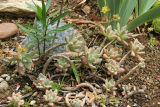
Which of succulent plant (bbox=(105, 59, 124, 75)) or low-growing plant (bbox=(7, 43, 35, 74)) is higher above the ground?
low-growing plant (bbox=(7, 43, 35, 74))

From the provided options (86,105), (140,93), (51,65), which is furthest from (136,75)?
(51,65)

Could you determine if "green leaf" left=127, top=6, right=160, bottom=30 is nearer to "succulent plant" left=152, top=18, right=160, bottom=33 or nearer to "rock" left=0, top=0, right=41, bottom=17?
"succulent plant" left=152, top=18, right=160, bottom=33

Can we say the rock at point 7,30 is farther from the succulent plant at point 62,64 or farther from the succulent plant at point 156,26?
the succulent plant at point 156,26

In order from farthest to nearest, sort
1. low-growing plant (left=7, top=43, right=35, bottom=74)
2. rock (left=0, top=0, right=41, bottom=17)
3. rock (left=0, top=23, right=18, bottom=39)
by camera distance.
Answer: rock (left=0, top=0, right=41, bottom=17) < rock (left=0, top=23, right=18, bottom=39) < low-growing plant (left=7, top=43, right=35, bottom=74)

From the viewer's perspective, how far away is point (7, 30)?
247 cm

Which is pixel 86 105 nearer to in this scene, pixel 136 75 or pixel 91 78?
pixel 91 78

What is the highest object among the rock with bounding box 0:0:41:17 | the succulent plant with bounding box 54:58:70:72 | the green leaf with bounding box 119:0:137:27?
the rock with bounding box 0:0:41:17

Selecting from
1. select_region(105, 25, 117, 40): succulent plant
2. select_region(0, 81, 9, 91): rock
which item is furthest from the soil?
select_region(105, 25, 117, 40): succulent plant

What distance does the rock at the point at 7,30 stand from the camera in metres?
2.46

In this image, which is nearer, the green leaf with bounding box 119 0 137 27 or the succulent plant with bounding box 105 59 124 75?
the succulent plant with bounding box 105 59 124 75

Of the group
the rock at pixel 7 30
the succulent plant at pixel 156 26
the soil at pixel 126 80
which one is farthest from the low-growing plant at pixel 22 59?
the succulent plant at pixel 156 26

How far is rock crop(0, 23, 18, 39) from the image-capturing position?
2.46 metres

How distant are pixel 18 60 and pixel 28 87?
227mm

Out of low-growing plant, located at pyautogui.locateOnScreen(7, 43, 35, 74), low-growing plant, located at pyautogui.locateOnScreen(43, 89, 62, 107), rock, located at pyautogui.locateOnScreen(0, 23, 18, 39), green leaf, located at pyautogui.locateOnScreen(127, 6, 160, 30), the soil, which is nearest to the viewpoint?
low-growing plant, located at pyautogui.locateOnScreen(43, 89, 62, 107)
